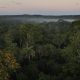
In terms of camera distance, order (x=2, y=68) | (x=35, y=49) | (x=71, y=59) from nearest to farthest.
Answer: (x=2, y=68) → (x=71, y=59) → (x=35, y=49)

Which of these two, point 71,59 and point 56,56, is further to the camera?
point 56,56

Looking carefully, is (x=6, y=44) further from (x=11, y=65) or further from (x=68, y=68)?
(x=11, y=65)

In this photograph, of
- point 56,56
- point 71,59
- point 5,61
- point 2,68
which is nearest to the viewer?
point 2,68

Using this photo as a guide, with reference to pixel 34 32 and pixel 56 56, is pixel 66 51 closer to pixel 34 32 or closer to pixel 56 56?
pixel 56 56

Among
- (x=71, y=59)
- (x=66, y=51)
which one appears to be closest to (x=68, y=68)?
(x=71, y=59)

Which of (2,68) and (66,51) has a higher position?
(2,68)

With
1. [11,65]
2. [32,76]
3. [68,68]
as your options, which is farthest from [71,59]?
[11,65]
